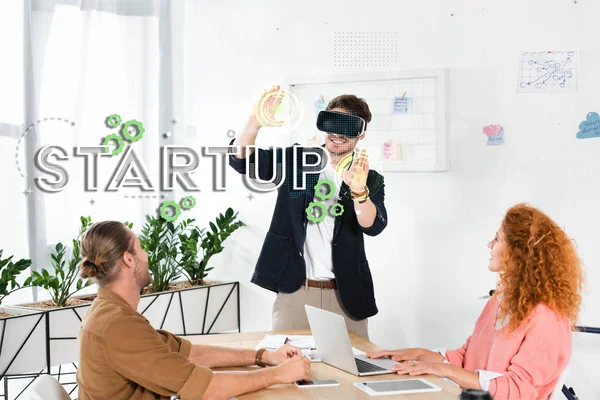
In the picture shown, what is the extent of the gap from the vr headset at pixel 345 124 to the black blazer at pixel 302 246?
20 cm

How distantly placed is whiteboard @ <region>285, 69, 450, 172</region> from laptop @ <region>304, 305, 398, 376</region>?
4.84ft

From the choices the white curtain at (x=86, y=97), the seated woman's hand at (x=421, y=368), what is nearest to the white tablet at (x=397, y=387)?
the seated woman's hand at (x=421, y=368)

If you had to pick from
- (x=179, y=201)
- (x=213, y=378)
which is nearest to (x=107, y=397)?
(x=213, y=378)

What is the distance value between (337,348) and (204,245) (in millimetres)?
1926

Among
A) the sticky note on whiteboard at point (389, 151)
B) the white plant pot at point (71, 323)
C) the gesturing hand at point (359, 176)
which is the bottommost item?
the white plant pot at point (71, 323)

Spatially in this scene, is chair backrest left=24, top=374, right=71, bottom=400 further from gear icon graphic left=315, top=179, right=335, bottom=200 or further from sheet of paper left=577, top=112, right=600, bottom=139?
sheet of paper left=577, top=112, right=600, bottom=139

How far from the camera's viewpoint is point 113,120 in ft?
12.6

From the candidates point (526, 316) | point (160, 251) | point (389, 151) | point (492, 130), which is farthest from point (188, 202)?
→ point (526, 316)

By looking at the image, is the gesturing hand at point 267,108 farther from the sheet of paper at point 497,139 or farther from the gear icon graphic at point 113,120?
the gear icon graphic at point 113,120

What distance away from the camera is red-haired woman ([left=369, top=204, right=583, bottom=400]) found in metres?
2.01

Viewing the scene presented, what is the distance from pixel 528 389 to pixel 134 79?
2.84 meters

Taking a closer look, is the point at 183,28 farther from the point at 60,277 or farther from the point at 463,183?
the point at 463,183

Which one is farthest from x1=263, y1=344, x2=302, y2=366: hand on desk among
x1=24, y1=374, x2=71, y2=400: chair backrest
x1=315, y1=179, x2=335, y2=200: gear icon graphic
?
x1=315, y1=179, x2=335, y2=200: gear icon graphic

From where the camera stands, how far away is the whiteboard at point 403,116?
3.51 meters
